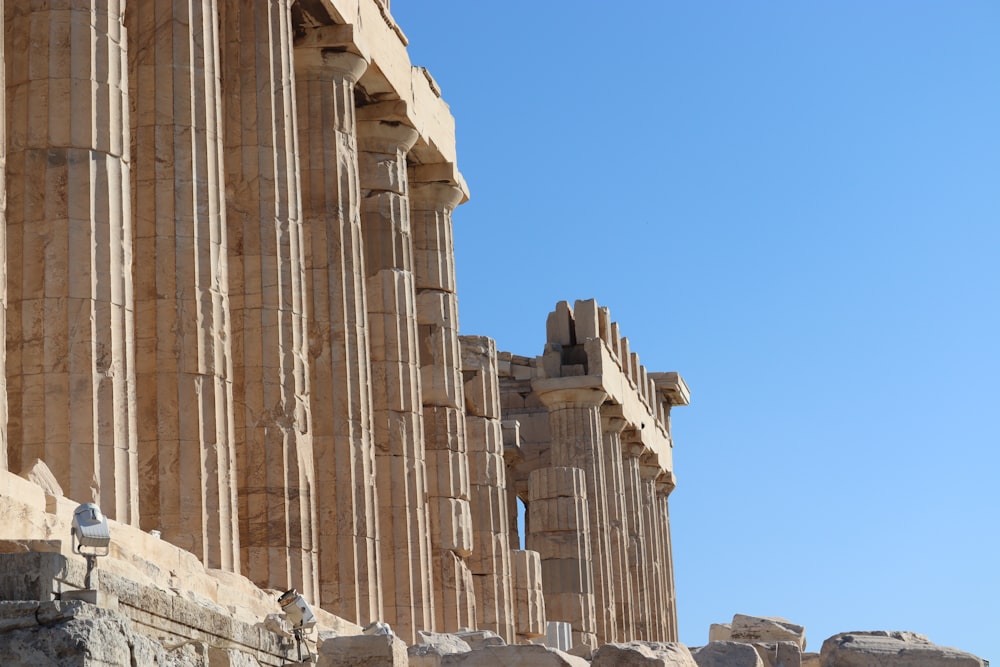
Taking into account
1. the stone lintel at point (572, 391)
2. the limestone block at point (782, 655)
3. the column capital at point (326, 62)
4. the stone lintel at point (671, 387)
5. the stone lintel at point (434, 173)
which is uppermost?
the stone lintel at point (671, 387)

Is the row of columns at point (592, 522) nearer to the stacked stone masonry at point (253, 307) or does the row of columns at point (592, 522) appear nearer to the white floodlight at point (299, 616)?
the stacked stone masonry at point (253, 307)

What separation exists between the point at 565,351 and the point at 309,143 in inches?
776

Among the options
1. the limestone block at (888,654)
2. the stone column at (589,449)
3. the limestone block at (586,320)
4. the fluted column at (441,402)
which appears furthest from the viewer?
the limestone block at (586,320)

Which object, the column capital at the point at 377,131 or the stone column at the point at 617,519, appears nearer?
the column capital at the point at 377,131

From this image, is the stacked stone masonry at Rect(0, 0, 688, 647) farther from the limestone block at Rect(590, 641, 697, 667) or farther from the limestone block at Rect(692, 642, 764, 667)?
the limestone block at Rect(692, 642, 764, 667)

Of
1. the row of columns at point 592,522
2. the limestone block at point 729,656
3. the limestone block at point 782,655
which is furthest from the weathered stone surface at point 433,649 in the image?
the row of columns at point 592,522

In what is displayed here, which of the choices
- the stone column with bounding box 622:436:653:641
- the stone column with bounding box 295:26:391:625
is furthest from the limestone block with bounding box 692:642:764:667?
the stone column with bounding box 622:436:653:641

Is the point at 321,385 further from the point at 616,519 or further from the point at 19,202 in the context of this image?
the point at 616,519

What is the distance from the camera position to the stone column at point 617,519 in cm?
4541

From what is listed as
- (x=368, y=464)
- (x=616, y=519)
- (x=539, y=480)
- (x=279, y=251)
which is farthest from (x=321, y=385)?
(x=616, y=519)

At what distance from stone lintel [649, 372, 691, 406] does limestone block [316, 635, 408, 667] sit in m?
40.8

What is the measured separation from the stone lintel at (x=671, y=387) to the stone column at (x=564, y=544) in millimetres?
12439

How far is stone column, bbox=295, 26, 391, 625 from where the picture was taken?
2427 cm

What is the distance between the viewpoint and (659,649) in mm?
16906
